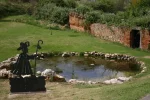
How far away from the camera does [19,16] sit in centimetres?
3594

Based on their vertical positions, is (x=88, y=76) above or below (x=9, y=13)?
below

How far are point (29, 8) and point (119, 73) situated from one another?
907 inches

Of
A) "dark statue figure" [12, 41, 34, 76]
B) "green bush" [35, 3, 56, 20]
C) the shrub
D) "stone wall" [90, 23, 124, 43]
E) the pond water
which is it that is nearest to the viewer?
"dark statue figure" [12, 41, 34, 76]

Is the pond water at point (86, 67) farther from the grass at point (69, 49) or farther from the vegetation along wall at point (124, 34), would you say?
the vegetation along wall at point (124, 34)

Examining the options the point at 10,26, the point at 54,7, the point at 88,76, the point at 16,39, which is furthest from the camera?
the point at 54,7

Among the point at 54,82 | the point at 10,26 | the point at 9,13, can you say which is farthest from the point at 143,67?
the point at 9,13

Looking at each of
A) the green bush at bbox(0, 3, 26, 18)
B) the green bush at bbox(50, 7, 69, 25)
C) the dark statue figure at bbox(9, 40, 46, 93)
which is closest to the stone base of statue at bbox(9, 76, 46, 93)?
the dark statue figure at bbox(9, 40, 46, 93)

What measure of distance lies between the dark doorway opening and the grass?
823 millimetres

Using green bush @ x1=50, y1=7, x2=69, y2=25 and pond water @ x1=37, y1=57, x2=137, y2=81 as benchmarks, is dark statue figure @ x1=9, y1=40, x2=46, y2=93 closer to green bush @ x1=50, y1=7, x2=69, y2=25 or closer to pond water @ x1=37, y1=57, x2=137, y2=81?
pond water @ x1=37, y1=57, x2=137, y2=81

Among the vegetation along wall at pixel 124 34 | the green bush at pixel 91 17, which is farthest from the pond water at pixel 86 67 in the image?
the green bush at pixel 91 17

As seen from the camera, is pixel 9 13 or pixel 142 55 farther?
pixel 9 13

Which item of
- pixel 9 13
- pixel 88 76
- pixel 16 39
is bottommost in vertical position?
pixel 88 76

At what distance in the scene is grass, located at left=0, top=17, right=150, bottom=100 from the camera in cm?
1191

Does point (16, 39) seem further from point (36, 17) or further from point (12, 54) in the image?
point (36, 17)
